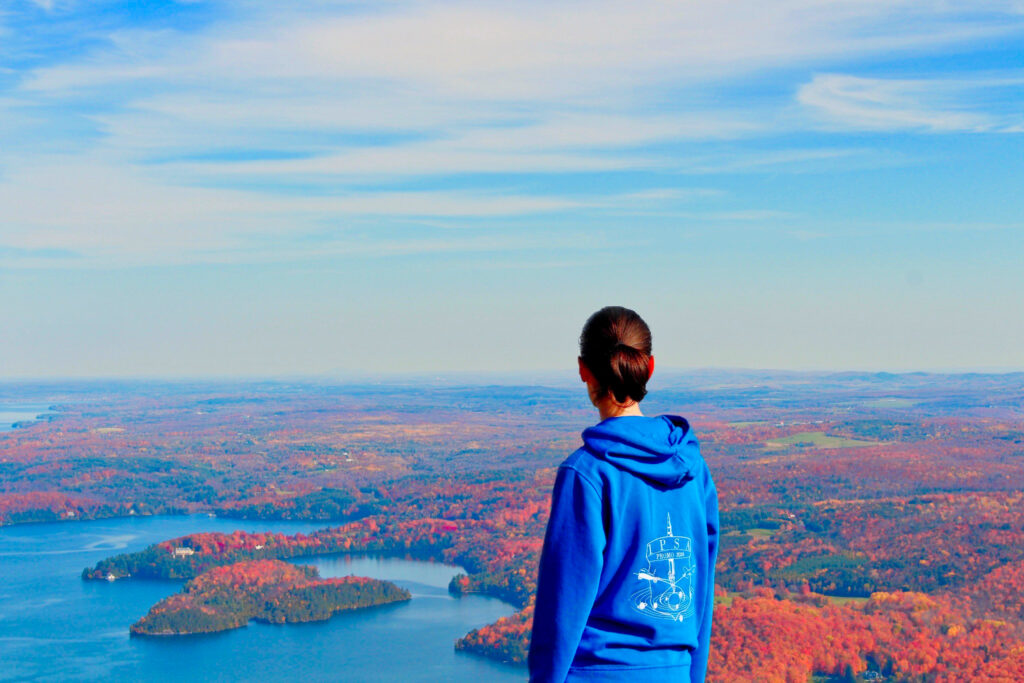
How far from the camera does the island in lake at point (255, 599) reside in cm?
4884

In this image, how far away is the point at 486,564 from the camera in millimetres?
60531

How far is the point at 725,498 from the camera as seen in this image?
72.3m

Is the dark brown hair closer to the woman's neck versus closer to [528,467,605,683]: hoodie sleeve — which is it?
the woman's neck

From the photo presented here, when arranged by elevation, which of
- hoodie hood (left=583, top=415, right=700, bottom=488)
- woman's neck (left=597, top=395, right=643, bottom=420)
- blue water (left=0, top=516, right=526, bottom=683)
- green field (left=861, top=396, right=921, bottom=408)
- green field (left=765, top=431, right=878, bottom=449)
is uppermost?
woman's neck (left=597, top=395, right=643, bottom=420)

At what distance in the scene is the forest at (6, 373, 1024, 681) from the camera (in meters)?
37.5

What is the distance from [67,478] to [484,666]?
237 ft

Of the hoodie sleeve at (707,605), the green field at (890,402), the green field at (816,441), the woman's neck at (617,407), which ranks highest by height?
the woman's neck at (617,407)

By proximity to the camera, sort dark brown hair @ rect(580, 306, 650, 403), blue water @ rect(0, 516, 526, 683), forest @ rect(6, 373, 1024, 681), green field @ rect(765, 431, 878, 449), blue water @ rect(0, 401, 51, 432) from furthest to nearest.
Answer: blue water @ rect(0, 401, 51, 432) < green field @ rect(765, 431, 878, 449) < blue water @ rect(0, 516, 526, 683) < forest @ rect(6, 373, 1024, 681) < dark brown hair @ rect(580, 306, 650, 403)

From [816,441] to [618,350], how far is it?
105 m

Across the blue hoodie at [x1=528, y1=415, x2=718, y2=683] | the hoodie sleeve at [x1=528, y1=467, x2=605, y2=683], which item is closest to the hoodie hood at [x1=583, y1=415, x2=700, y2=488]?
the blue hoodie at [x1=528, y1=415, x2=718, y2=683]

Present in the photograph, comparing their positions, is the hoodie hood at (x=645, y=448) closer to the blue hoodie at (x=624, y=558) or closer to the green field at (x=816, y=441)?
the blue hoodie at (x=624, y=558)

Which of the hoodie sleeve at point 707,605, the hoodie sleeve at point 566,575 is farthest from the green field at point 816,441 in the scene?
the hoodie sleeve at point 566,575

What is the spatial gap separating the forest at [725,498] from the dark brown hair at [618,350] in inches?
1178

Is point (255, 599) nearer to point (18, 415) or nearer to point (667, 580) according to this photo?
point (667, 580)
